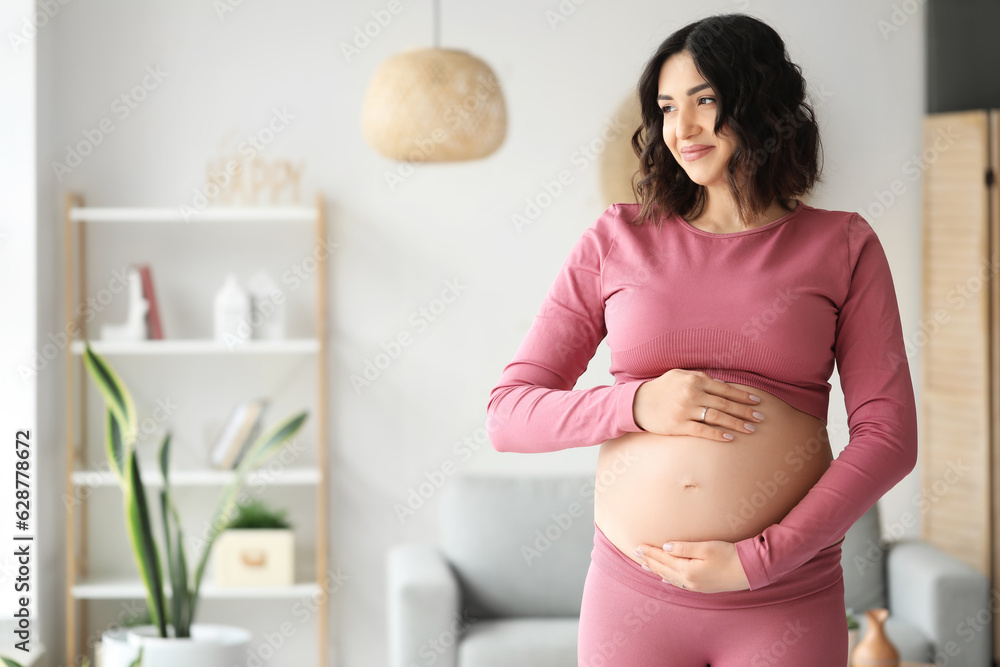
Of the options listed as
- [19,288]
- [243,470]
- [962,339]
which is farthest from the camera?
[962,339]

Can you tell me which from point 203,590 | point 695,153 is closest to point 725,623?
point 695,153

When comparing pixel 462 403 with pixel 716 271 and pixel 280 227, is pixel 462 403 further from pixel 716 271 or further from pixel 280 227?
pixel 716 271

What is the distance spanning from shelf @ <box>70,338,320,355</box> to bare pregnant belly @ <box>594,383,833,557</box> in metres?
2.11

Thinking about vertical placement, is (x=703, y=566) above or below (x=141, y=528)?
above

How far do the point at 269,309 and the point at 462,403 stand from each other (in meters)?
0.75

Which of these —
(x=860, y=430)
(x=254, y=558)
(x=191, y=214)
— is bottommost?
(x=254, y=558)

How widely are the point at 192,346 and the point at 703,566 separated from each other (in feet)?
7.72

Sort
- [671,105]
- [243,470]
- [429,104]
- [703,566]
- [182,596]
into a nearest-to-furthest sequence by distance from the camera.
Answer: [703,566] < [671,105] < [429,104] < [182,596] < [243,470]

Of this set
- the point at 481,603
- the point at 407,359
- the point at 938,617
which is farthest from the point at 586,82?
the point at 938,617

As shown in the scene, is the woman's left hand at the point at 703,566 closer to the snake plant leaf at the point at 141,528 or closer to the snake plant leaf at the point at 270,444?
the snake plant leaf at the point at 141,528

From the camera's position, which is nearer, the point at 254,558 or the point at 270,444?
the point at 270,444

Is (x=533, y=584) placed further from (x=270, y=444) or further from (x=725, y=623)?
(x=725, y=623)

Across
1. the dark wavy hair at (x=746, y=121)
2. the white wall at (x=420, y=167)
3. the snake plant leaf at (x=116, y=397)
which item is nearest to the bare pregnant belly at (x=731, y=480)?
the dark wavy hair at (x=746, y=121)

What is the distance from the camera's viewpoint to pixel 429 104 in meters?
2.36
